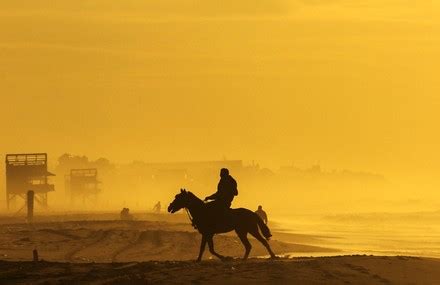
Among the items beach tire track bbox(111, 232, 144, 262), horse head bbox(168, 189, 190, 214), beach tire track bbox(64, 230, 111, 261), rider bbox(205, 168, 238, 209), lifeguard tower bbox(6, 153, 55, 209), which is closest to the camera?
rider bbox(205, 168, 238, 209)

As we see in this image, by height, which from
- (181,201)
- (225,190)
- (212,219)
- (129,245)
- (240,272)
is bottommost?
(240,272)

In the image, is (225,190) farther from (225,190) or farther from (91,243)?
Result: (91,243)

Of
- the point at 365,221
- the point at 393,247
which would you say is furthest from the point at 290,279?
the point at 365,221

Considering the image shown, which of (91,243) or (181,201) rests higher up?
(181,201)

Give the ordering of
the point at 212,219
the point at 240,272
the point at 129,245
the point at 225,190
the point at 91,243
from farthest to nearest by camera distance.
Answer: the point at 129,245 < the point at 91,243 < the point at 212,219 < the point at 225,190 < the point at 240,272

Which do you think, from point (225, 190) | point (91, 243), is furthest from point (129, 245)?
point (225, 190)

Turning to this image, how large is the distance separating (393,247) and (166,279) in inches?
1270

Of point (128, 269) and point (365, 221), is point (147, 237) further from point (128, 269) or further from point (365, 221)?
point (365, 221)

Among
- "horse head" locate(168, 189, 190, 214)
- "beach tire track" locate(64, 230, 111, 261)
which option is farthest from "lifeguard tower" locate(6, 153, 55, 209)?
"horse head" locate(168, 189, 190, 214)

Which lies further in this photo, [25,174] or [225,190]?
[25,174]

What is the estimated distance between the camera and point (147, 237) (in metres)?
43.3

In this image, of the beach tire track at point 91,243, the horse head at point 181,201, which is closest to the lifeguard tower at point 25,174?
the beach tire track at point 91,243

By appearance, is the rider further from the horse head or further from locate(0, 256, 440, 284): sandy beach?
locate(0, 256, 440, 284): sandy beach

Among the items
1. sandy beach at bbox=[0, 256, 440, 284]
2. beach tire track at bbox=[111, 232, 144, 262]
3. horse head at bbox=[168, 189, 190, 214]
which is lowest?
sandy beach at bbox=[0, 256, 440, 284]
